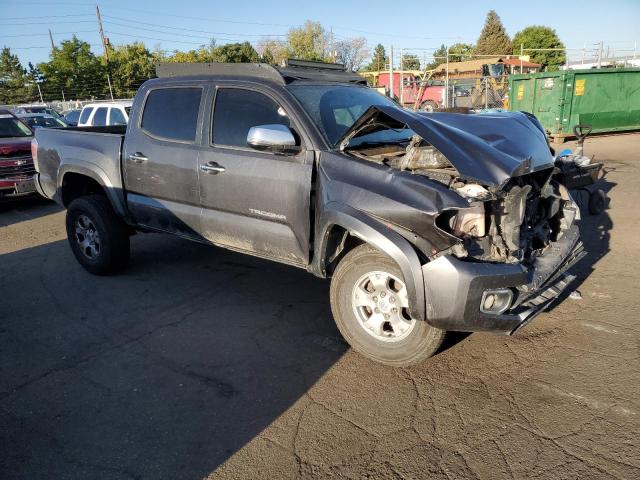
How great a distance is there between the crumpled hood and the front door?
1.69ft

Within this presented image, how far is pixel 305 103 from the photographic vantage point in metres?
3.87

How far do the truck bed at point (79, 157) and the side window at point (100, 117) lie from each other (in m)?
5.98

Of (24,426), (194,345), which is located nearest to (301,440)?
(194,345)

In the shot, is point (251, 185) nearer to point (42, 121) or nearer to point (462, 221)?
point (462, 221)

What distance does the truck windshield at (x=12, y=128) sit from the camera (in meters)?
9.83

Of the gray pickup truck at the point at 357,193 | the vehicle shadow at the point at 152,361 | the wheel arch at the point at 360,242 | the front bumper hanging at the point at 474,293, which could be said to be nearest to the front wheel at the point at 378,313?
the gray pickup truck at the point at 357,193

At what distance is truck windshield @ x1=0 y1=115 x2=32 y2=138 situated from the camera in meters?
9.83

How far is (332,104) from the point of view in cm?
409

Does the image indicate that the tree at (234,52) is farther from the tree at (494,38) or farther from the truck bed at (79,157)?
the truck bed at (79,157)

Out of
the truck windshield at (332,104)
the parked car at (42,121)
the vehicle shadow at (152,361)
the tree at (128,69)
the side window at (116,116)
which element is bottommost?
the vehicle shadow at (152,361)

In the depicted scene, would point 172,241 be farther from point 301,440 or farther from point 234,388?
point 301,440

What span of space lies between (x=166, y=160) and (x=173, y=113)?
1.53 feet

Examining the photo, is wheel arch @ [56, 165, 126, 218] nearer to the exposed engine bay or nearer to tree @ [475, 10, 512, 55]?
the exposed engine bay

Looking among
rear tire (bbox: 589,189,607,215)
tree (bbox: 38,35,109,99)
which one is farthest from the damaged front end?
tree (bbox: 38,35,109,99)
